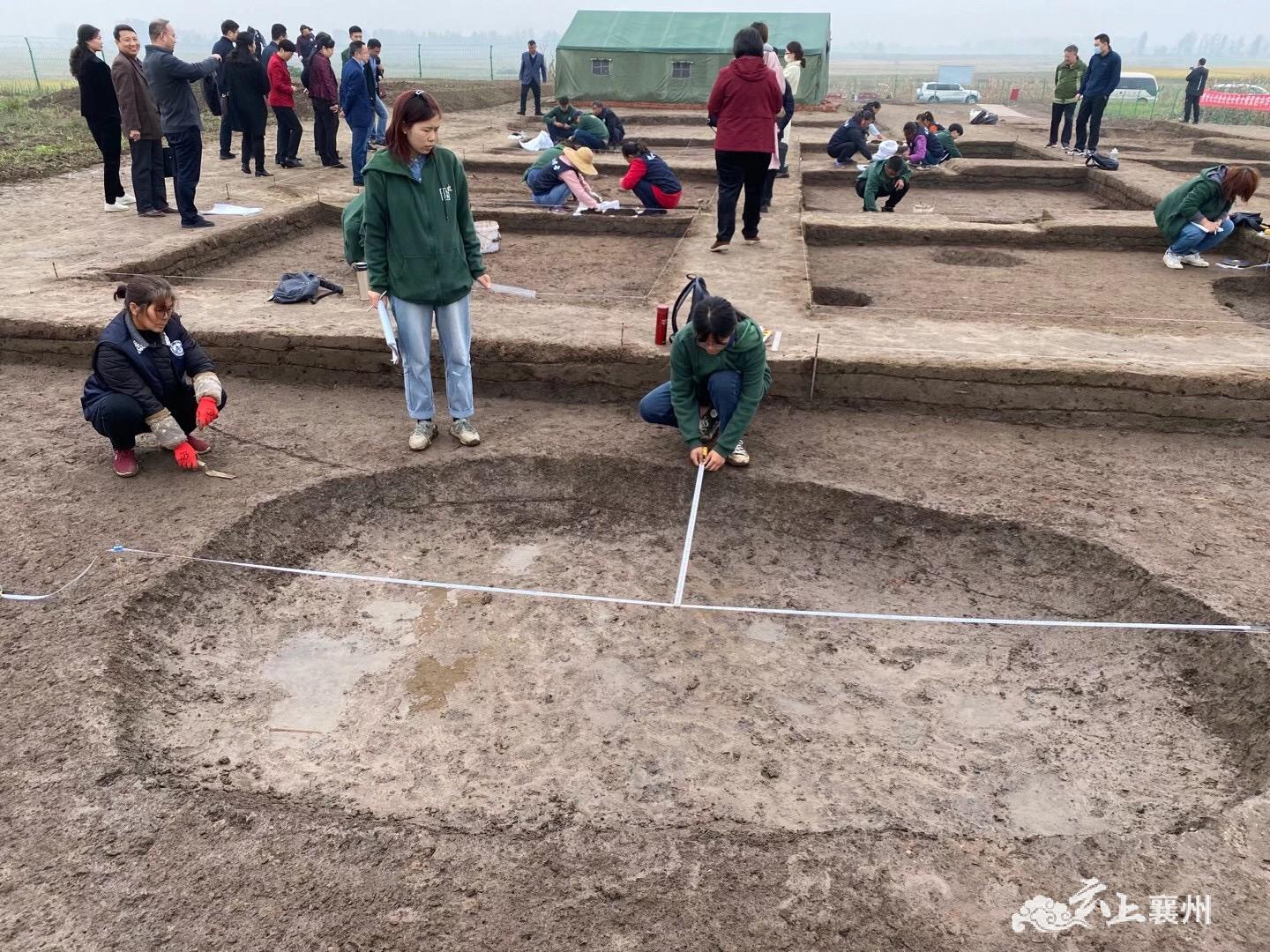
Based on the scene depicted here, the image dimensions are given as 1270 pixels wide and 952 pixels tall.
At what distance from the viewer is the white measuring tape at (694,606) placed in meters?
3.06

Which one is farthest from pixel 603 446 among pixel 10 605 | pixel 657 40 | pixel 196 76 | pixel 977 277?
pixel 657 40

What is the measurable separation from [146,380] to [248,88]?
7.71 metres

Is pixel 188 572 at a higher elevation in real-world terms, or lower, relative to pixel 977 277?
lower

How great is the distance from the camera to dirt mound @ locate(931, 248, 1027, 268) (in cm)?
768

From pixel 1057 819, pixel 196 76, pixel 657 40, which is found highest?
pixel 657 40

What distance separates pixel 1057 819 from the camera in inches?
99.4

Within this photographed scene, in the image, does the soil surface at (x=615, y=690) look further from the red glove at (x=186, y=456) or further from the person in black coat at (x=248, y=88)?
the person in black coat at (x=248, y=88)

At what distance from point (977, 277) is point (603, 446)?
171 inches

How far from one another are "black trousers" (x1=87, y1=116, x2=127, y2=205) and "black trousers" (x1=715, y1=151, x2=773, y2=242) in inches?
215

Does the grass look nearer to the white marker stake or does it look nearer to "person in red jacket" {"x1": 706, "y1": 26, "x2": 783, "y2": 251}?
"person in red jacket" {"x1": 706, "y1": 26, "x2": 783, "y2": 251}

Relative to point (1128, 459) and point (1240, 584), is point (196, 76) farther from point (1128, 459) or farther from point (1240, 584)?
point (1240, 584)

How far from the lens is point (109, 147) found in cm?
812

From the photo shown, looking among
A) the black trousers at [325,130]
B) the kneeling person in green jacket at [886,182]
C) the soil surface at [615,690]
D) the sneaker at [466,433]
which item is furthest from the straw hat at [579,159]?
the sneaker at [466,433]

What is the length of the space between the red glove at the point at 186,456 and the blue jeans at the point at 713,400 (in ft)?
6.80
